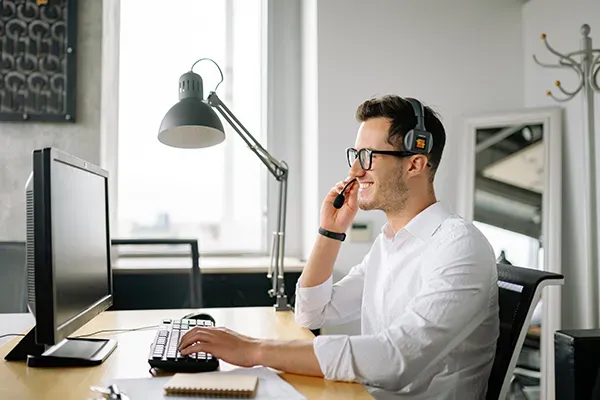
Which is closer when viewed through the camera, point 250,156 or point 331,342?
point 331,342

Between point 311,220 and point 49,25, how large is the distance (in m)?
1.55

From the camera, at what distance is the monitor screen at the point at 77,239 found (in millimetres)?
1038

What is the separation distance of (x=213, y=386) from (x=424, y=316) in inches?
15.9

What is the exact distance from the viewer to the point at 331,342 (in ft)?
3.45

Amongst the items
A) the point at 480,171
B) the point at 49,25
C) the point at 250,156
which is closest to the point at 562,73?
the point at 480,171

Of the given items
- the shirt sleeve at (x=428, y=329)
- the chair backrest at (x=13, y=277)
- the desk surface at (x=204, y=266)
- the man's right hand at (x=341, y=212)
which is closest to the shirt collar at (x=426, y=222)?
the shirt sleeve at (x=428, y=329)

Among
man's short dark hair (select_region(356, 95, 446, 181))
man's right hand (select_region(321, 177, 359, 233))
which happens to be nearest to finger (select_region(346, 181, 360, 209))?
man's right hand (select_region(321, 177, 359, 233))

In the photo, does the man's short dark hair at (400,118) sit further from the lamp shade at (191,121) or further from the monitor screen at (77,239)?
the monitor screen at (77,239)

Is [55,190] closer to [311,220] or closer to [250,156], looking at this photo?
[311,220]

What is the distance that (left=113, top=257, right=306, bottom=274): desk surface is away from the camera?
243cm

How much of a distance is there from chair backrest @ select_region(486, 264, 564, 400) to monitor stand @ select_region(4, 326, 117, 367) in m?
A: 0.80

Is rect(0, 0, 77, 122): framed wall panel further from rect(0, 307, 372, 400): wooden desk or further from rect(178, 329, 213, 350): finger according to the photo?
rect(178, 329, 213, 350): finger

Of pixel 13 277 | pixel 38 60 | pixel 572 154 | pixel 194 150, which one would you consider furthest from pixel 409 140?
pixel 38 60

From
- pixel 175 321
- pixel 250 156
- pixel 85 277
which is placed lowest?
pixel 175 321
